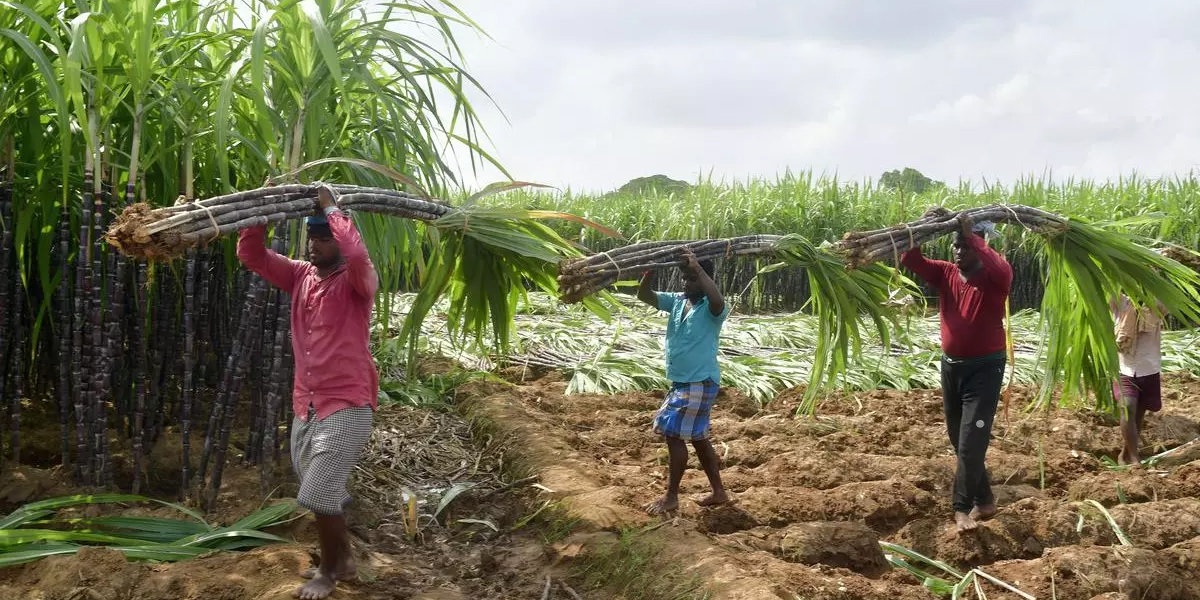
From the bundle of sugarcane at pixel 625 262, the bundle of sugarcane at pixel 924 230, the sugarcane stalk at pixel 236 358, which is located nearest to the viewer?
the bundle of sugarcane at pixel 625 262

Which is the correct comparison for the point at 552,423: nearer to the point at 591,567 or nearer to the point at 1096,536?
the point at 591,567

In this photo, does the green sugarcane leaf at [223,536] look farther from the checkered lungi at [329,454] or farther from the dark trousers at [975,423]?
the dark trousers at [975,423]

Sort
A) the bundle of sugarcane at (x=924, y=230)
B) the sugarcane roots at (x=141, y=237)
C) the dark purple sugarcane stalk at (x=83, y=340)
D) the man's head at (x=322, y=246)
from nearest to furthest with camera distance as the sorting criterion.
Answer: the sugarcane roots at (x=141, y=237)
the man's head at (x=322, y=246)
the dark purple sugarcane stalk at (x=83, y=340)
the bundle of sugarcane at (x=924, y=230)

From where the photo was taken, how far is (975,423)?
13.2ft

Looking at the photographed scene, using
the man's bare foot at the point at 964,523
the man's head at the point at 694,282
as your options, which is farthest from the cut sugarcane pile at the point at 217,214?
the man's bare foot at the point at 964,523

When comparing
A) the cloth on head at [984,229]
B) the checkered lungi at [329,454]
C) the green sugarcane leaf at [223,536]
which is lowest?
the green sugarcane leaf at [223,536]

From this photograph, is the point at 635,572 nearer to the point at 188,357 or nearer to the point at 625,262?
the point at 625,262

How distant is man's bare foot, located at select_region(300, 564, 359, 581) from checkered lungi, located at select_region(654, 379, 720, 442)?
1.43 meters

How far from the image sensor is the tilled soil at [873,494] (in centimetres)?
340

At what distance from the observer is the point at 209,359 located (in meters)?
5.00

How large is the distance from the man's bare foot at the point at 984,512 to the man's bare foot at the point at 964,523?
0.12 m

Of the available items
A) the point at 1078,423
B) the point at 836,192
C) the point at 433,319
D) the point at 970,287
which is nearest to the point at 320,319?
the point at 970,287

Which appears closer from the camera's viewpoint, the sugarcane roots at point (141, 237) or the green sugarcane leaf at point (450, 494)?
the sugarcane roots at point (141, 237)

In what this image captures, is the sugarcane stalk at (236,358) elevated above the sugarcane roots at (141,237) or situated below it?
below
